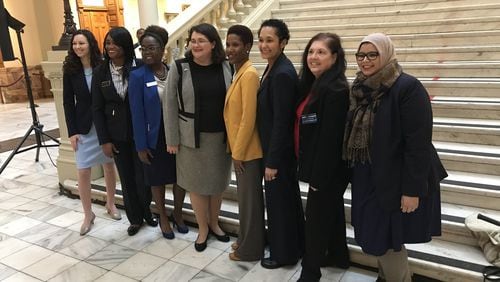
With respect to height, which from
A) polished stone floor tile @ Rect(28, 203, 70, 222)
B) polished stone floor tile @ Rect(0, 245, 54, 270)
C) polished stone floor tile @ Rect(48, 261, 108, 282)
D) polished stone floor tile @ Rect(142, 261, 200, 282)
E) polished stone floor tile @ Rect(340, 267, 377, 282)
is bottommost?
polished stone floor tile @ Rect(142, 261, 200, 282)

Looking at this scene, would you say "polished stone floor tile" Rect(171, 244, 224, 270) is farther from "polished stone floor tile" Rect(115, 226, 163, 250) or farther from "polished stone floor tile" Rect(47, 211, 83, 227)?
"polished stone floor tile" Rect(47, 211, 83, 227)

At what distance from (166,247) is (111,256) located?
14.9 inches

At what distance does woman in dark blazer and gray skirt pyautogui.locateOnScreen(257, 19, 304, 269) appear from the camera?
85.6 inches

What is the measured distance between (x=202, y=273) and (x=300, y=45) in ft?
10.7

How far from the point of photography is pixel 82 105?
2.98 metres

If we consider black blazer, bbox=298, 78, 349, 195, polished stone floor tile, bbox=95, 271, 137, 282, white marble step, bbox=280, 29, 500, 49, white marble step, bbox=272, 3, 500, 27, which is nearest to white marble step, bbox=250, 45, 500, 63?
white marble step, bbox=280, 29, 500, 49

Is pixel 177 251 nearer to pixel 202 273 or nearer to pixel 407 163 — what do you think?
pixel 202 273

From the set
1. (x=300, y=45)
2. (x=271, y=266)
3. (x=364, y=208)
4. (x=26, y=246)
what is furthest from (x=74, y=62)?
(x=300, y=45)

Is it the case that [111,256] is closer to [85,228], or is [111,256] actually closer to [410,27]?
[85,228]

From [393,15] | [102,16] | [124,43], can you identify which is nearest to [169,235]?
[124,43]

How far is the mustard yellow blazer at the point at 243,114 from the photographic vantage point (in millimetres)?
2314

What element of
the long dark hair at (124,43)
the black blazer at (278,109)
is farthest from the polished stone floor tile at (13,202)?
the black blazer at (278,109)

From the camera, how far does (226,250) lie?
2775 millimetres

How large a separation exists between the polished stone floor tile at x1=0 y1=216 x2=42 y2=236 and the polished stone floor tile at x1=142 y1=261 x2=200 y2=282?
1427 mm
